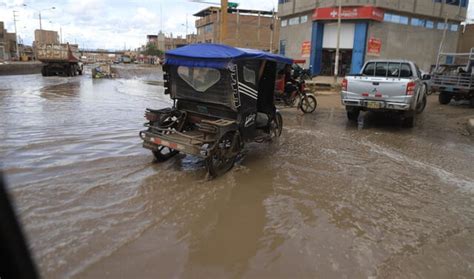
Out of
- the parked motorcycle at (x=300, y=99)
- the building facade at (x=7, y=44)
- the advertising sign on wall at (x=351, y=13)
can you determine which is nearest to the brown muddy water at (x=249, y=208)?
the parked motorcycle at (x=300, y=99)

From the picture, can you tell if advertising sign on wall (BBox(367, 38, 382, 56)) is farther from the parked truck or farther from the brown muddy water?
the parked truck

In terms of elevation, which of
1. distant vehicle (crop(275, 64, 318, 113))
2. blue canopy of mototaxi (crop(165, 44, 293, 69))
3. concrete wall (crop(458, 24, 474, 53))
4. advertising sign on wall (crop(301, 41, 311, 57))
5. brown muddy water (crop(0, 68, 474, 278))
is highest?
concrete wall (crop(458, 24, 474, 53))

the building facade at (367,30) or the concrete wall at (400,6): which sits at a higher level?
the concrete wall at (400,6)

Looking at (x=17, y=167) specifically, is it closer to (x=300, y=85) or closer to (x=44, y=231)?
(x=44, y=231)

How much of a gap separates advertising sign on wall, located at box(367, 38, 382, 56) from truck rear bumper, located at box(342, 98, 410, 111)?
23429 millimetres

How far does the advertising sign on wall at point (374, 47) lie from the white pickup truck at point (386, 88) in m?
22.1

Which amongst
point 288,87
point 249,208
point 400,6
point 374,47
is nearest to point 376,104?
point 288,87

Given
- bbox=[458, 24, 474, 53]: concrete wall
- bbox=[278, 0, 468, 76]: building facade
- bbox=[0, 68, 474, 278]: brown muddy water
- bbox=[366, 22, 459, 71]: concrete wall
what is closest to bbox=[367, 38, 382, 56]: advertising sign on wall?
bbox=[278, 0, 468, 76]: building facade

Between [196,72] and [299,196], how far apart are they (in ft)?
9.98

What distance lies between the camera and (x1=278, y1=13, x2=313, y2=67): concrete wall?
35.7 metres

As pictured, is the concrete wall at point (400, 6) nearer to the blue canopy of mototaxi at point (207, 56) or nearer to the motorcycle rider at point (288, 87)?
the motorcycle rider at point (288, 87)

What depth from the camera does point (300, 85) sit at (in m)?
14.3

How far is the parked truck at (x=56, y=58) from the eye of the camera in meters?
31.7

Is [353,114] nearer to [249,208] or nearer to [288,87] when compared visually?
[288,87]
